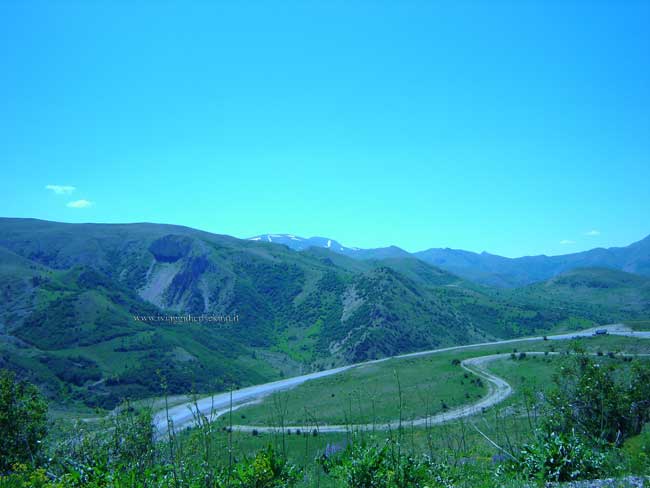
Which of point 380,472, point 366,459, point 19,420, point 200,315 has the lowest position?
point 200,315

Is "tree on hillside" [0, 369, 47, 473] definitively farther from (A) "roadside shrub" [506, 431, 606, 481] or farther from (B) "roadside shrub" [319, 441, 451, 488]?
(A) "roadside shrub" [506, 431, 606, 481]

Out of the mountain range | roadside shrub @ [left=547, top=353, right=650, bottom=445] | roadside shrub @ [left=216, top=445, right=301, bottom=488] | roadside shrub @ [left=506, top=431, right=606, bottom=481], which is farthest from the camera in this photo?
the mountain range

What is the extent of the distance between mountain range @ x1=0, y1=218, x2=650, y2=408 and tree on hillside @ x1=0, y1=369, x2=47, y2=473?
40.6 metres

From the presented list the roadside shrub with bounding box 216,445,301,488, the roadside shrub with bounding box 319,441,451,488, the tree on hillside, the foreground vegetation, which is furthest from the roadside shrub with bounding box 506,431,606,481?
the tree on hillside

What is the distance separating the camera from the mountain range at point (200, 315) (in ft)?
283

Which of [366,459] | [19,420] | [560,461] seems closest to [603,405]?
[560,461]

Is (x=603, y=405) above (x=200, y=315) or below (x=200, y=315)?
above

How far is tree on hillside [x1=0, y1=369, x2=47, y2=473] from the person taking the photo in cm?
1325

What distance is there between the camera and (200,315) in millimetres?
150000

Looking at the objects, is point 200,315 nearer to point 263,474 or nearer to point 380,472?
point 263,474

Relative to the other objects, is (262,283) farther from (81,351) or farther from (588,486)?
(588,486)

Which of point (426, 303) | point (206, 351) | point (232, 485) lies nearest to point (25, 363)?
point (206, 351)

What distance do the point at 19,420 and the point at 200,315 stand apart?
141 m

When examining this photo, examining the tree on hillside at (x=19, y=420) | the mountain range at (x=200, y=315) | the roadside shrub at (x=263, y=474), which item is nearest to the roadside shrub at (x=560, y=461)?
the roadside shrub at (x=263, y=474)
